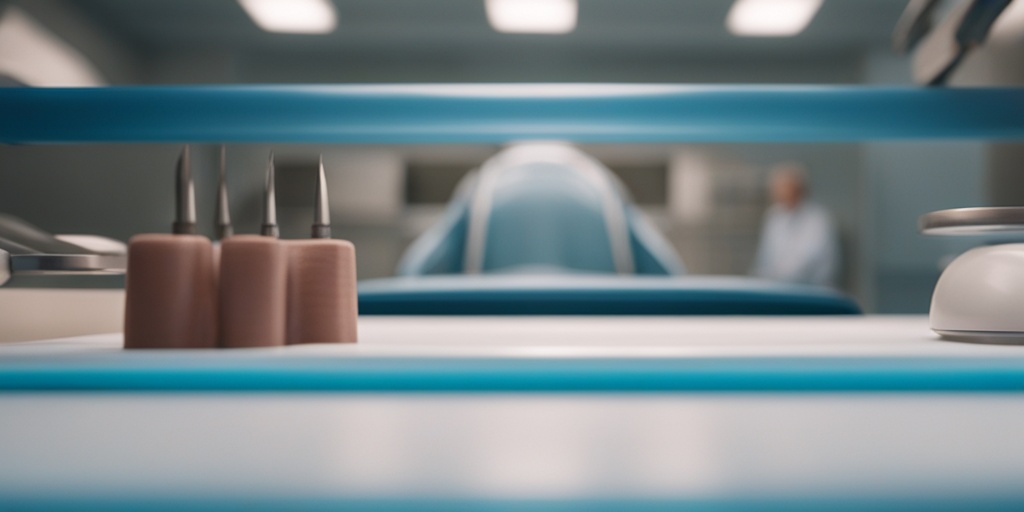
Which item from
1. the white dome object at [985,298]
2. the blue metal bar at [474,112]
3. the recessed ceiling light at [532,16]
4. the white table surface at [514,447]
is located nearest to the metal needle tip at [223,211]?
the blue metal bar at [474,112]

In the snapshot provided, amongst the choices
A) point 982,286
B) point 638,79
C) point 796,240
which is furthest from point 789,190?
point 982,286

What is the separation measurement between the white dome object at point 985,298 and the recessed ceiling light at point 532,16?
4122 millimetres

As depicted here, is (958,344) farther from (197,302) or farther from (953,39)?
(197,302)

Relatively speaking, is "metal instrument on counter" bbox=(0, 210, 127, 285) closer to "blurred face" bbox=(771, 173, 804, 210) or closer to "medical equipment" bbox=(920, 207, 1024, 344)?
"medical equipment" bbox=(920, 207, 1024, 344)

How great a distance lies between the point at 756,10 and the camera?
4.71 metres

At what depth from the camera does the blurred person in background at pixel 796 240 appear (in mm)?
4836

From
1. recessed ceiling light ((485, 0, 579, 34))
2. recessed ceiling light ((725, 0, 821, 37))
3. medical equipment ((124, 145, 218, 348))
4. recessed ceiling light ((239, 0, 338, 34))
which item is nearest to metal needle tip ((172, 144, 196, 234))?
medical equipment ((124, 145, 218, 348))

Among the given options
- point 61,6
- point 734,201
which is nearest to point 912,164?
point 734,201

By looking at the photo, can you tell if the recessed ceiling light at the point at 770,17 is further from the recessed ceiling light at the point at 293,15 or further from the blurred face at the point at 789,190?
the recessed ceiling light at the point at 293,15

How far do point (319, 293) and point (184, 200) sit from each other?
0.11 m

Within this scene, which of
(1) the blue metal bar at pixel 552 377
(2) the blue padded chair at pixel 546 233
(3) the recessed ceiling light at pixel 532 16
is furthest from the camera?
(3) the recessed ceiling light at pixel 532 16

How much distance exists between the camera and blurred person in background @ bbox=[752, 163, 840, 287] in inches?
190

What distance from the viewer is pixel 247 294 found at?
1.61 ft

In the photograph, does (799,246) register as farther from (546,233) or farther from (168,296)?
(168,296)
